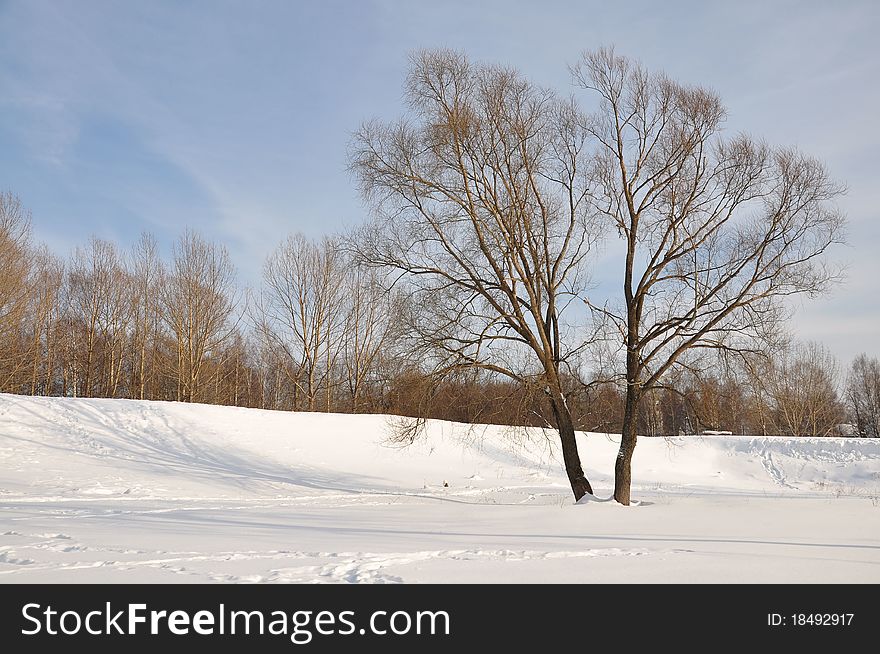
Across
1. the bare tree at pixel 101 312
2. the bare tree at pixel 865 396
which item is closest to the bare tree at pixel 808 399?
the bare tree at pixel 865 396

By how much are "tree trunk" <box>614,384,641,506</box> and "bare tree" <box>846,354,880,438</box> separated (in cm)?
5865

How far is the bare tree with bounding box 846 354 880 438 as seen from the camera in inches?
2402

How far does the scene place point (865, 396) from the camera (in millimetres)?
63000

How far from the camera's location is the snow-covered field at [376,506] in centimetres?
525

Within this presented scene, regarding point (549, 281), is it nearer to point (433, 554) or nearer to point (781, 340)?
point (781, 340)

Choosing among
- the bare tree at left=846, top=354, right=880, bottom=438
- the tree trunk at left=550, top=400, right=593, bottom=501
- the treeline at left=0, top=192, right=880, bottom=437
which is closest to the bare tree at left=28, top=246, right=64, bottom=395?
the treeline at left=0, top=192, right=880, bottom=437

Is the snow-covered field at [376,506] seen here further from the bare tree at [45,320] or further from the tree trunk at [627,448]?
the bare tree at [45,320]

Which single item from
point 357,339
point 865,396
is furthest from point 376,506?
point 865,396

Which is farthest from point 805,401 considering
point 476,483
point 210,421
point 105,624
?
point 105,624

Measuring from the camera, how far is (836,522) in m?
8.49

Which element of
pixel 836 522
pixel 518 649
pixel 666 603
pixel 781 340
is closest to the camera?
pixel 518 649

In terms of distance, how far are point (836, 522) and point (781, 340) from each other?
4773 mm

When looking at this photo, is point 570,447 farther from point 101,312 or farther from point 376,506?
point 101,312

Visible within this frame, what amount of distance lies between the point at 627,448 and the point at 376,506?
5.34 m
